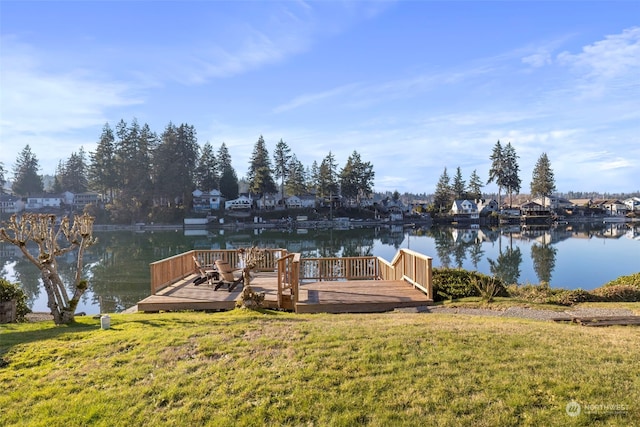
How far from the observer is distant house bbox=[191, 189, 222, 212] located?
74.5m

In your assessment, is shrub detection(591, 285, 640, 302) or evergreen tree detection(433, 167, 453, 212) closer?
shrub detection(591, 285, 640, 302)

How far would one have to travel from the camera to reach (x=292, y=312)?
890 cm

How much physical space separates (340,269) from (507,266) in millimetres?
18229

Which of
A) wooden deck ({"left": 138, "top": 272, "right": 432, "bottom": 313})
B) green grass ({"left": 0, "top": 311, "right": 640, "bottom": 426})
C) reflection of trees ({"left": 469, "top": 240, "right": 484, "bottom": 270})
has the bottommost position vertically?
reflection of trees ({"left": 469, "top": 240, "right": 484, "bottom": 270})

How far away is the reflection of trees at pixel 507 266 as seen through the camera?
851 inches

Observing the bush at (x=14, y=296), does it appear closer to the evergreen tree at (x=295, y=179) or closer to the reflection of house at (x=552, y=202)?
the evergreen tree at (x=295, y=179)

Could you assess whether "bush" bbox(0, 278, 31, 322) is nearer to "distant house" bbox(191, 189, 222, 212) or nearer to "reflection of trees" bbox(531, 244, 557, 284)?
"reflection of trees" bbox(531, 244, 557, 284)

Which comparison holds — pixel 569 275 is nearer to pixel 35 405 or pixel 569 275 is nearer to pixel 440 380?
pixel 440 380

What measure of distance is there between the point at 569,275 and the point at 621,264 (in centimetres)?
762

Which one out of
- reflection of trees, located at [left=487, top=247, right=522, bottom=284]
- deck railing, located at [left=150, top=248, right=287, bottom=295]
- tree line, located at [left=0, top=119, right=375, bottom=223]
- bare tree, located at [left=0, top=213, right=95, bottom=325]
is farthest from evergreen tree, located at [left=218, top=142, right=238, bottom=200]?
bare tree, located at [left=0, top=213, right=95, bottom=325]

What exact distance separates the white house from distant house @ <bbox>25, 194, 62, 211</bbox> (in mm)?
35665

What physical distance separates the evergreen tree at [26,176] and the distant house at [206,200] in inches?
1537

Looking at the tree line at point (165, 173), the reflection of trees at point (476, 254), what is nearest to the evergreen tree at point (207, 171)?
the tree line at point (165, 173)

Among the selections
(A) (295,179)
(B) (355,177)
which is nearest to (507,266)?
(B) (355,177)
